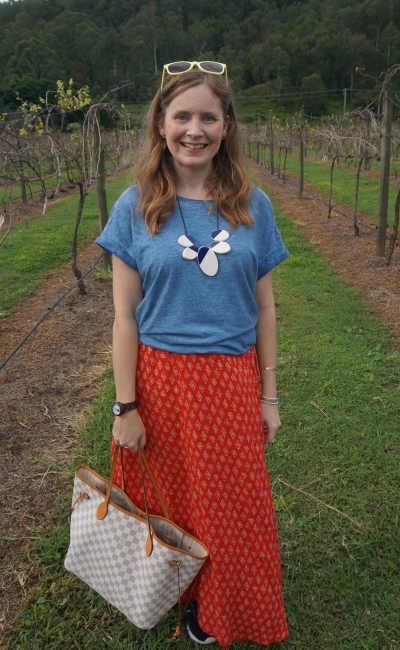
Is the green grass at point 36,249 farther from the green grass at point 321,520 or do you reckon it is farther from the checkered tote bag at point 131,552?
the checkered tote bag at point 131,552

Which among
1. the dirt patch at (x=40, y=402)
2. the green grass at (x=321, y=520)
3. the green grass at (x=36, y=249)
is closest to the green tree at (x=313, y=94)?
the green grass at (x=36, y=249)

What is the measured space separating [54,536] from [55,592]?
0.29 m

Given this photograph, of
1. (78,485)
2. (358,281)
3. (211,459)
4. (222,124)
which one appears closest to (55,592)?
(78,485)

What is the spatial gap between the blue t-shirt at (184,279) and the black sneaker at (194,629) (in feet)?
3.15

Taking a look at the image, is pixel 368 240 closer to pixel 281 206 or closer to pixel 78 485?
pixel 281 206

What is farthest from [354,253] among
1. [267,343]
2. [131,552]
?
[131,552]

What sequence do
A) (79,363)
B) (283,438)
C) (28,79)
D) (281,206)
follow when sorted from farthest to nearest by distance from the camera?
(28,79) → (281,206) → (79,363) → (283,438)

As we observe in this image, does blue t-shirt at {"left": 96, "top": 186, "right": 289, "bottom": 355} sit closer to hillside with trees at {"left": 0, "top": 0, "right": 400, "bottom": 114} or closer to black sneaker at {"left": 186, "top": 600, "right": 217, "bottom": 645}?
black sneaker at {"left": 186, "top": 600, "right": 217, "bottom": 645}

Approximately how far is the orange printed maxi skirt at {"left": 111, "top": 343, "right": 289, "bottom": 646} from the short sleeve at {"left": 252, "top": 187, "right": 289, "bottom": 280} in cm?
27

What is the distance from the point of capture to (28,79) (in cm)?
3750

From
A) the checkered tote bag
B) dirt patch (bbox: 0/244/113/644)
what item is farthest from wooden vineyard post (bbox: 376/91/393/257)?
the checkered tote bag

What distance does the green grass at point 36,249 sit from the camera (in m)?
5.94

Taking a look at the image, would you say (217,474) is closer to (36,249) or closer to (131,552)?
(131,552)

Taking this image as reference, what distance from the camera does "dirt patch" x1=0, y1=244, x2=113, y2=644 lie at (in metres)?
2.29
